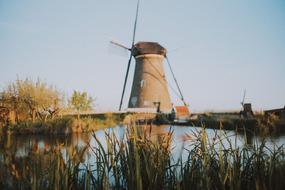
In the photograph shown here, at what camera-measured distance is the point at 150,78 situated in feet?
74.8

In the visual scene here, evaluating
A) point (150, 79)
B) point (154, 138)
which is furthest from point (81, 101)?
point (154, 138)

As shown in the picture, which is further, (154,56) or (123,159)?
(154,56)

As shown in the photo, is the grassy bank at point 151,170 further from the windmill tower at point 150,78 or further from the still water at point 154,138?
the windmill tower at point 150,78

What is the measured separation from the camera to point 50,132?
9680 mm

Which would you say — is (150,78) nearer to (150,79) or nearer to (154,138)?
(150,79)

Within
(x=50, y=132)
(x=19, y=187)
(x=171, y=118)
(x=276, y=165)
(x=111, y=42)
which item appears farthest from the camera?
(x=111, y=42)

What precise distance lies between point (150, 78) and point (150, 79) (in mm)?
103

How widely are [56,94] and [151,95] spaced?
38.0 feet

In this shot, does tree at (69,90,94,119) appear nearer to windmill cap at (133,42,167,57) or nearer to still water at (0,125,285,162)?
windmill cap at (133,42,167,57)

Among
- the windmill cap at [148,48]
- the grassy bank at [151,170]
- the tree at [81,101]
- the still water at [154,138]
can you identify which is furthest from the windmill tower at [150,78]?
the grassy bank at [151,170]

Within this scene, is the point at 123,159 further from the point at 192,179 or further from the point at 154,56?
the point at 154,56

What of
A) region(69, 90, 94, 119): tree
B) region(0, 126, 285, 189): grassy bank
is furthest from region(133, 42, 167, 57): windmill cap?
region(0, 126, 285, 189): grassy bank

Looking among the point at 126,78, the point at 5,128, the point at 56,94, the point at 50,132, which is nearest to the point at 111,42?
the point at 126,78

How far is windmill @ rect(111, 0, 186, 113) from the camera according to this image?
22516 mm
